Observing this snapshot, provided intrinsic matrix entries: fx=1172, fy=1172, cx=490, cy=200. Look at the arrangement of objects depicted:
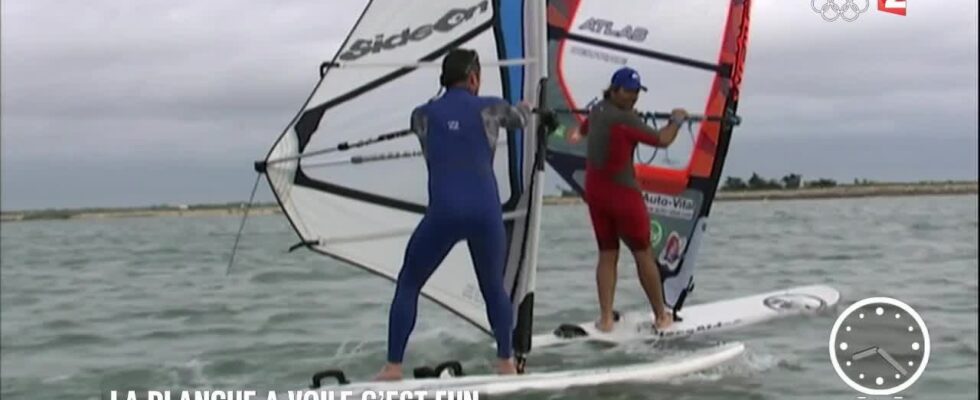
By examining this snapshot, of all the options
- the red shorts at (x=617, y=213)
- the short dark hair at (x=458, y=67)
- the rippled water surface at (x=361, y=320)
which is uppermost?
the short dark hair at (x=458, y=67)

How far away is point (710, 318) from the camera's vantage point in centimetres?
694

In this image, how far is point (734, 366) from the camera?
5.59 m

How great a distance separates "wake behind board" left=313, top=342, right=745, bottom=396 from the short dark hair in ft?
3.92

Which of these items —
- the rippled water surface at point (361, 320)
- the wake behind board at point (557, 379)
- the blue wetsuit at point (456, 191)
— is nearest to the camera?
the blue wetsuit at point (456, 191)

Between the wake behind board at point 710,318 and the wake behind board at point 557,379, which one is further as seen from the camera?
the wake behind board at point 710,318

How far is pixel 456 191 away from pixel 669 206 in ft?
8.36

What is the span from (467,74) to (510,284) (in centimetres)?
113

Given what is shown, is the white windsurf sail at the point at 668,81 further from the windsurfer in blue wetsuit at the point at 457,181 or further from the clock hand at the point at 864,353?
the windsurfer in blue wetsuit at the point at 457,181

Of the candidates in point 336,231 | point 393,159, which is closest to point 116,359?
point 336,231

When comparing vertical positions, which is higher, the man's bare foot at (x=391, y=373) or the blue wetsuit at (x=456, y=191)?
the blue wetsuit at (x=456, y=191)

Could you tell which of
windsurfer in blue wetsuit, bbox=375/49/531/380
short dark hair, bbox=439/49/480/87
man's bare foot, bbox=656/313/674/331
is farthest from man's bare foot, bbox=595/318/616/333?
short dark hair, bbox=439/49/480/87

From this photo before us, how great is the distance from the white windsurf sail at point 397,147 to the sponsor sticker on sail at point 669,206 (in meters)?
1.74

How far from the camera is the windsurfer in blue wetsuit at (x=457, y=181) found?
177 inches
